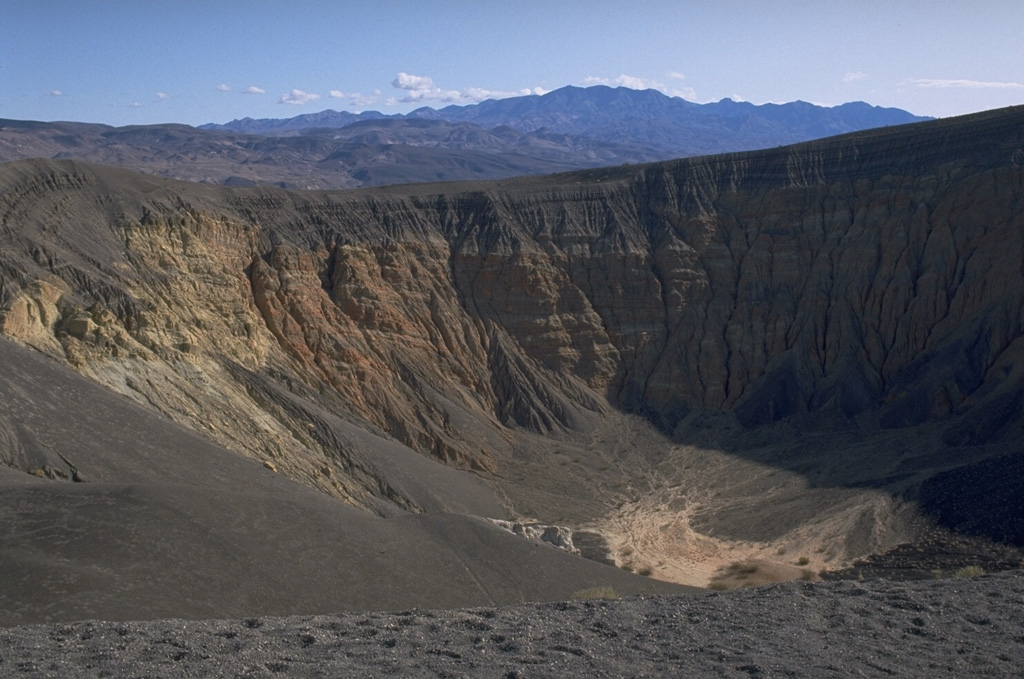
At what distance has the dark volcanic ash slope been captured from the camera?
36219 mm

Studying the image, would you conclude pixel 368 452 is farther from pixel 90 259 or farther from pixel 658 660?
pixel 658 660

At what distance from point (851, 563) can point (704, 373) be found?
18.5 meters

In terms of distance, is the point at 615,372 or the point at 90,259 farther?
the point at 615,372

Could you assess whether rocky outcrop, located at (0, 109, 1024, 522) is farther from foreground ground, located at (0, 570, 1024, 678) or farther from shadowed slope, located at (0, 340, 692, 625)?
foreground ground, located at (0, 570, 1024, 678)

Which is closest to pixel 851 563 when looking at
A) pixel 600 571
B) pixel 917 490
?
pixel 917 490

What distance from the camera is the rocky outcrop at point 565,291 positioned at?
3862 cm

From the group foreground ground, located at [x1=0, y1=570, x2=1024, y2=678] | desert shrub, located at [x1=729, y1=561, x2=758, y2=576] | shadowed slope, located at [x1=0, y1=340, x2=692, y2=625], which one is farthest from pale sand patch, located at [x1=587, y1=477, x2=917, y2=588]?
foreground ground, located at [x1=0, y1=570, x2=1024, y2=678]

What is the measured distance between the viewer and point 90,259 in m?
37.7

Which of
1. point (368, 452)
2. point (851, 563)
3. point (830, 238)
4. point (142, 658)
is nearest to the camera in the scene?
point (142, 658)

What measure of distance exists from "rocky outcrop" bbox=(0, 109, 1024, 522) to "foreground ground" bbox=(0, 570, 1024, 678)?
63.8 feet

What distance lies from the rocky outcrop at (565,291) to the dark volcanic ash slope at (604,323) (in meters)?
0.13

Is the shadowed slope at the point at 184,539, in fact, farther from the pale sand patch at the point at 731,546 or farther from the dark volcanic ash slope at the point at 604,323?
the pale sand patch at the point at 731,546

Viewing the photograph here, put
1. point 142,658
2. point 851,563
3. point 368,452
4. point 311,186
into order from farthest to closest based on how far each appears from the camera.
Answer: point 311,186 < point 368,452 < point 851,563 < point 142,658

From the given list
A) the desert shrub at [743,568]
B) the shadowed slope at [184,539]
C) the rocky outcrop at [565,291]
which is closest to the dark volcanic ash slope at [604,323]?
the rocky outcrop at [565,291]
